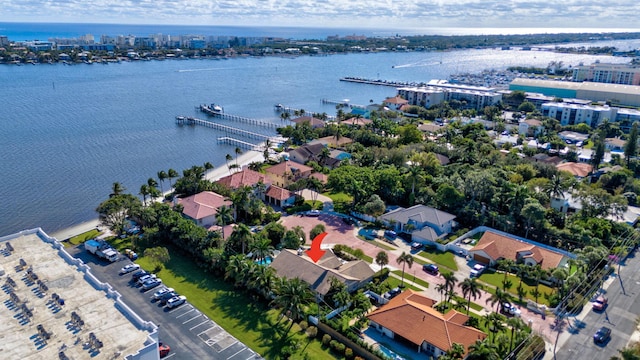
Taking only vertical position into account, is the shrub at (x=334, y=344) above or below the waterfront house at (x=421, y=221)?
below

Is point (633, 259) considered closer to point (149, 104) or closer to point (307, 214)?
point (307, 214)

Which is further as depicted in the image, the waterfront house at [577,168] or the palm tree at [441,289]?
the waterfront house at [577,168]

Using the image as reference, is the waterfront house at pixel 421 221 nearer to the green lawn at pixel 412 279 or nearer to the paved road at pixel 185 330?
the green lawn at pixel 412 279

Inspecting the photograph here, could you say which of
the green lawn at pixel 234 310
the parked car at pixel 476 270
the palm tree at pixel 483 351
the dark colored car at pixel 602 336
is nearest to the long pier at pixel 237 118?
the green lawn at pixel 234 310

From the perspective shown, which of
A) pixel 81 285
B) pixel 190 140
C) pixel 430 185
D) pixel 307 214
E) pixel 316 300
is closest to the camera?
pixel 81 285

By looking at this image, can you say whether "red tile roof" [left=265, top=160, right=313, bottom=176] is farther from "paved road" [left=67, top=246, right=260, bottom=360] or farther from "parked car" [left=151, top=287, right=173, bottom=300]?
"paved road" [left=67, top=246, right=260, bottom=360]

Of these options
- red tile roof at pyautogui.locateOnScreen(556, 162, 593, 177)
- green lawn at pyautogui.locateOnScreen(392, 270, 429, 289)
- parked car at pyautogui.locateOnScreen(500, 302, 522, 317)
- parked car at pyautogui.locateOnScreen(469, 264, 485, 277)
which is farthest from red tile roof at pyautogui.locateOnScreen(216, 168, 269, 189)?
red tile roof at pyautogui.locateOnScreen(556, 162, 593, 177)

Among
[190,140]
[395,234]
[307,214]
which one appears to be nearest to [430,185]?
[395,234]
